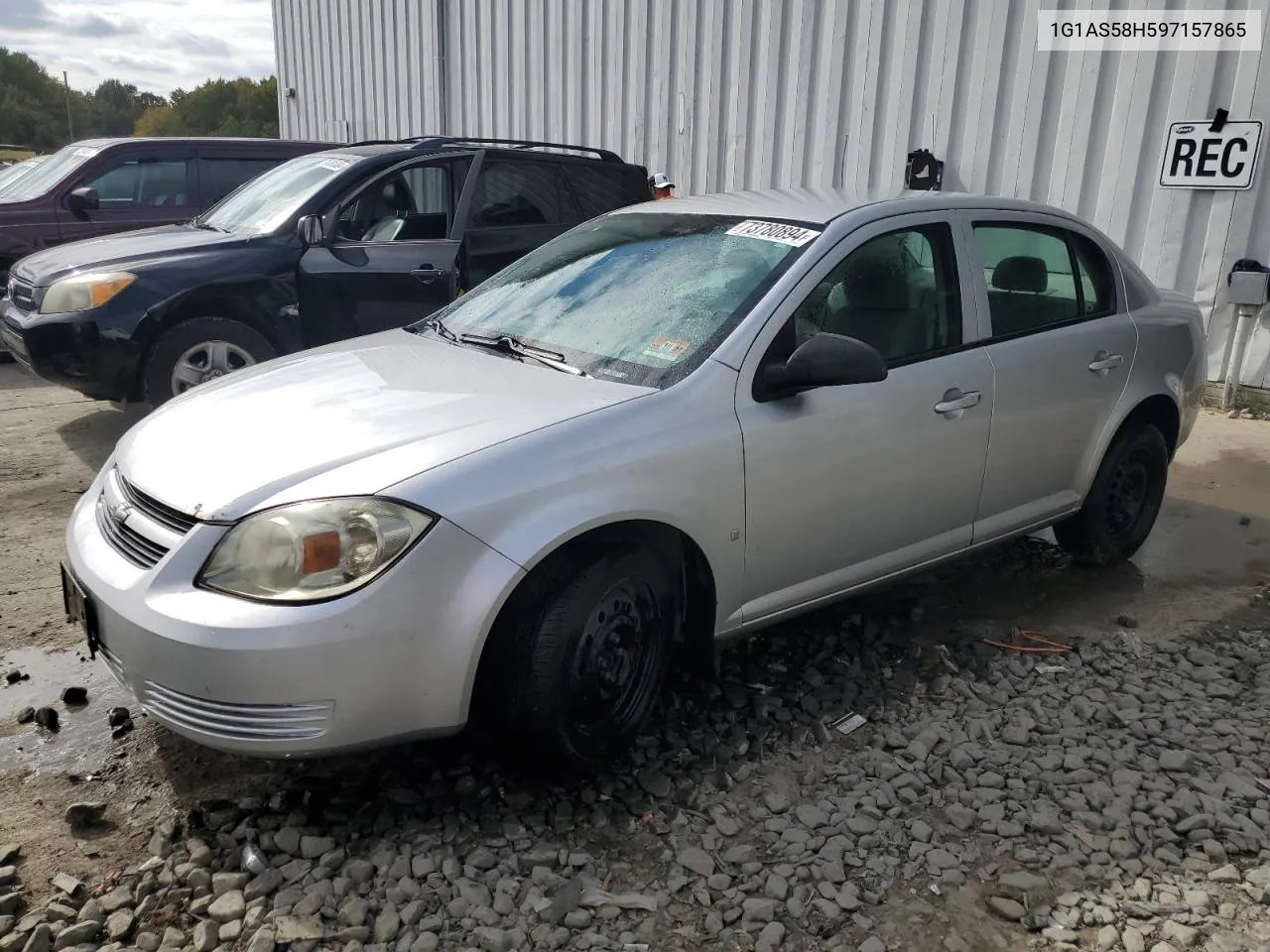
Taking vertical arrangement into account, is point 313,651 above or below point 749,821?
above

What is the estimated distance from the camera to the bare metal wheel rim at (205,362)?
18.9ft

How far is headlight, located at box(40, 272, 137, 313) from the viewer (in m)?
5.59

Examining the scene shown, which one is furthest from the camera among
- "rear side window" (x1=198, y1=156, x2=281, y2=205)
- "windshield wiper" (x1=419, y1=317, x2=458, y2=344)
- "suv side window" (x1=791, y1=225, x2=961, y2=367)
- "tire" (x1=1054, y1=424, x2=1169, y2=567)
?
"rear side window" (x1=198, y1=156, x2=281, y2=205)

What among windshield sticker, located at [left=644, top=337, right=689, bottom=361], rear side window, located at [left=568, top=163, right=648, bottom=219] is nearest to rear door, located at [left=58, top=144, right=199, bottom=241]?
rear side window, located at [left=568, top=163, right=648, bottom=219]

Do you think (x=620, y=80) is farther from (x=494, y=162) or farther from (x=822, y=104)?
(x=494, y=162)

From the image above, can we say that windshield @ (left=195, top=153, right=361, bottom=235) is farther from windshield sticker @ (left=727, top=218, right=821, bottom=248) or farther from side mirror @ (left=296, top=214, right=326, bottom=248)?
windshield sticker @ (left=727, top=218, right=821, bottom=248)

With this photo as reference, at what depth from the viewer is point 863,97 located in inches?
348

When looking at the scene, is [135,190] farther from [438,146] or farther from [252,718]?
[252,718]

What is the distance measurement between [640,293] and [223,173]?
233 inches

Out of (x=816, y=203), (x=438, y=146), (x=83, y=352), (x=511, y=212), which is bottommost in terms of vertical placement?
(x=83, y=352)

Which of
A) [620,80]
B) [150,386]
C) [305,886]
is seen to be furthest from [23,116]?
[305,886]

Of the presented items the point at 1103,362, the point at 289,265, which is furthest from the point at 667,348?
the point at 289,265

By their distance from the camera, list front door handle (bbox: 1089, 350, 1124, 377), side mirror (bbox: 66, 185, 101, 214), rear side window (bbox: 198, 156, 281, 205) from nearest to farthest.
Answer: front door handle (bbox: 1089, 350, 1124, 377), side mirror (bbox: 66, 185, 101, 214), rear side window (bbox: 198, 156, 281, 205)

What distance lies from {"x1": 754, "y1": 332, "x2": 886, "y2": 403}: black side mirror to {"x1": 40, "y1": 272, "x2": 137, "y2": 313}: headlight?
13.6ft
